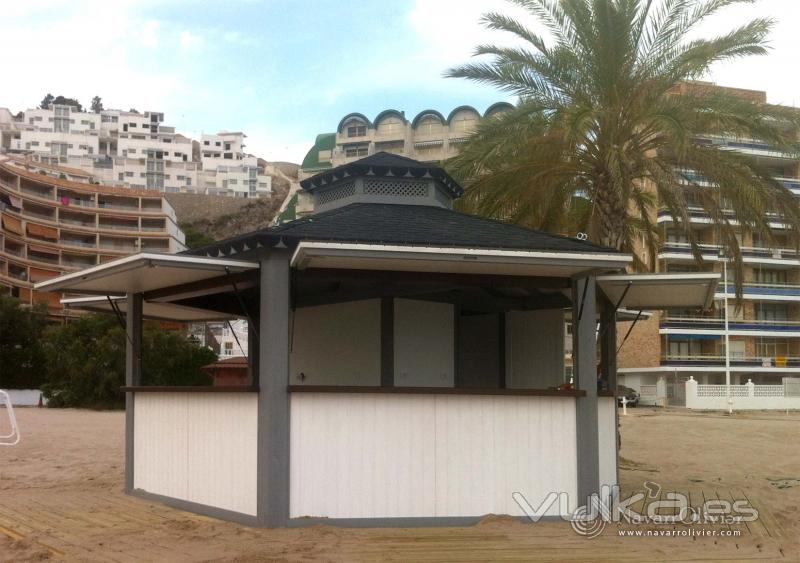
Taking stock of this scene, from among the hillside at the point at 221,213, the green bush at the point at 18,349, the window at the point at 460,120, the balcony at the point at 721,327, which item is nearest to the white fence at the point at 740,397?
the balcony at the point at 721,327

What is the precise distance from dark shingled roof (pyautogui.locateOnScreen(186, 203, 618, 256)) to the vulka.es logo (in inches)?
110

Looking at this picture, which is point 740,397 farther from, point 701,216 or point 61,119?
point 61,119

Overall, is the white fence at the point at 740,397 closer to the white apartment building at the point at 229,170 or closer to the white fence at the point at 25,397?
the white fence at the point at 25,397

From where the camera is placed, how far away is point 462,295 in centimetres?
1337

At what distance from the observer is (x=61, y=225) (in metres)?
107

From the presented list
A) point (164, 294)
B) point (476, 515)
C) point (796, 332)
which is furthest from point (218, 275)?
point (796, 332)

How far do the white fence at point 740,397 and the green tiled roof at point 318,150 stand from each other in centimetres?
5592

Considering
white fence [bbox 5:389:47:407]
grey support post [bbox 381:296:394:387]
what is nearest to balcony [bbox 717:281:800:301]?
white fence [bbox 5:389:47:407]

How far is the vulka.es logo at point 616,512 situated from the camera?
411 inches

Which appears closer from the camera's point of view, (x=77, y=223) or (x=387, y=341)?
(x=387, y=341)

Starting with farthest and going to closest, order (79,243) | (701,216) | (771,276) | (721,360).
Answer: (79,243) < (771,276) < (721,360) < (701,216)

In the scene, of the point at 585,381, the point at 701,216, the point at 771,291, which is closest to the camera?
the point at 585,381

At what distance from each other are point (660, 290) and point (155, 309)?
300 inches

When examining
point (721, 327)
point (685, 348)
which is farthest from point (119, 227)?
point (721, 327)
